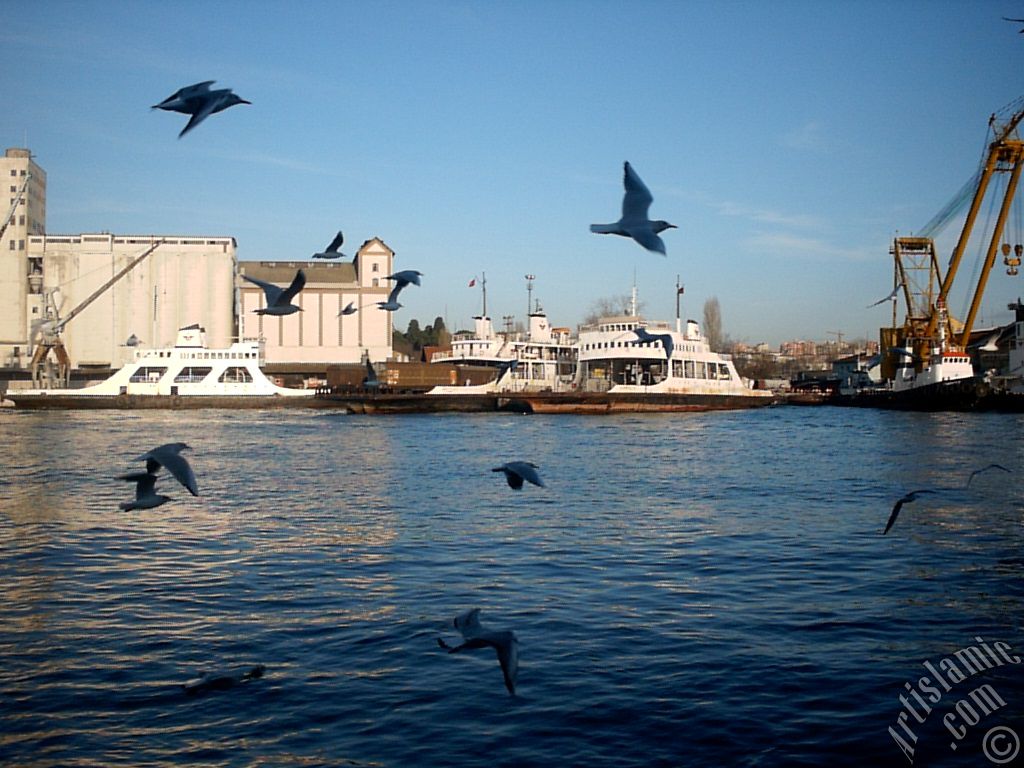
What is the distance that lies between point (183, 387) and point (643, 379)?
30909mm

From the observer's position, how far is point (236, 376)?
2689 inches

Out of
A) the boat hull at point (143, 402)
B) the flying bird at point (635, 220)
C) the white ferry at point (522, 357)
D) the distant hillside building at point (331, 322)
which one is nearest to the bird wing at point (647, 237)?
the flying bird at point (635, 220)

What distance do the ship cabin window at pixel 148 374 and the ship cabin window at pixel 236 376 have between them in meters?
3.97

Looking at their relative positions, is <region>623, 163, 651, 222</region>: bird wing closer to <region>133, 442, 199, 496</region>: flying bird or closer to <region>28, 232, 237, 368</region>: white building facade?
<region>133, 442, 199, 496</region>: flying bird

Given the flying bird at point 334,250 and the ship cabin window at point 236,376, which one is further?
the ship cabin window at point 236,376

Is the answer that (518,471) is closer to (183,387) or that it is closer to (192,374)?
(183,387)

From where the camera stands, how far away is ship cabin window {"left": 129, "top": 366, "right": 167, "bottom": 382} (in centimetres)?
6694

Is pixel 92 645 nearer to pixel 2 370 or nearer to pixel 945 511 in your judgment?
pixel 945 511

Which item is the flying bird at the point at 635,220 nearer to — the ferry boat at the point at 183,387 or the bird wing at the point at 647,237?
the bird wing at the point at 647,237

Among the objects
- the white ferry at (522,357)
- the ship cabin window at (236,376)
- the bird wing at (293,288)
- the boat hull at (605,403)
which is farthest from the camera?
the white ferry at (522,357)

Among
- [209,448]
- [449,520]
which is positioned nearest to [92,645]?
[449,520]

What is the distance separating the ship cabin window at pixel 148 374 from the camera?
66938 millimetres

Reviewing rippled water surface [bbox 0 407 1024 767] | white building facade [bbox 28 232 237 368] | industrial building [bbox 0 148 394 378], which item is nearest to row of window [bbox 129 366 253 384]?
industrial building [bbox 0 148 394 378]

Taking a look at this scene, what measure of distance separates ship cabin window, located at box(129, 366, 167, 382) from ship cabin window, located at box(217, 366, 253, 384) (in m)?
3.97
